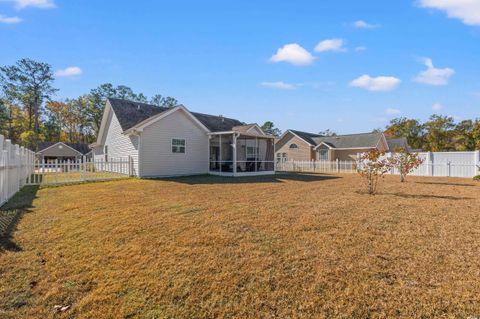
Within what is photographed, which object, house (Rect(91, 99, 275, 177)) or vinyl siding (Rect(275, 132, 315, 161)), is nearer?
house (Rect(91, 99, 275, 177))

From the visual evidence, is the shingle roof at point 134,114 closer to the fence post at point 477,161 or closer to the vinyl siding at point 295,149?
the vinyl siding at point 295,149

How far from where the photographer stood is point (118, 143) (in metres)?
17.8

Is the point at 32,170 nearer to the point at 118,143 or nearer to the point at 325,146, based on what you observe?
the point at 118,143

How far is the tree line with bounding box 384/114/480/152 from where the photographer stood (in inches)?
1284

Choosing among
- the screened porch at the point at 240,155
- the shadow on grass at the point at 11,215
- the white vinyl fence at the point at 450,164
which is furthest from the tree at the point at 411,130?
the shadow on grass at the point at 11,215

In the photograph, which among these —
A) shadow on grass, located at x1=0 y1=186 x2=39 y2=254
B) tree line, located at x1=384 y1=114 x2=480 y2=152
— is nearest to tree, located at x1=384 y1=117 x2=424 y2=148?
tree line, located at x1=384 y1=114 x2=480 y2=152

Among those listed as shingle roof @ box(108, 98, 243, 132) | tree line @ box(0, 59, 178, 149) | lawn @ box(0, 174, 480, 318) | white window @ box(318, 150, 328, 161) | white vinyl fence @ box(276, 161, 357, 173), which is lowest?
lawn @ box(0, 174, 480, 318)

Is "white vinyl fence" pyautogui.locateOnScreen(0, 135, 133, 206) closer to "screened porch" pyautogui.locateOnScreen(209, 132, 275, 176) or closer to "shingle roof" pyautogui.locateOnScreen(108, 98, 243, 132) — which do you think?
"shingle roof" pyautogui.locateOnScreen(108, 98, 243, 132)

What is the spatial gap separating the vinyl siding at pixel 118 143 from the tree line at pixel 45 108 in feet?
108

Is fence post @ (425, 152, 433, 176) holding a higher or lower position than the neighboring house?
lower

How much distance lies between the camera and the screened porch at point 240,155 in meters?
17.5

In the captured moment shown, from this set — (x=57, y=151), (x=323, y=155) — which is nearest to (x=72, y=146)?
(x=57, y=151)

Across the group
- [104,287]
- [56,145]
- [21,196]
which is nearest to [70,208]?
[21,196]

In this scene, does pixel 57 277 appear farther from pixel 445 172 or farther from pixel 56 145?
pixel 56 145
